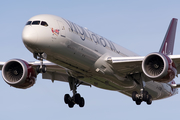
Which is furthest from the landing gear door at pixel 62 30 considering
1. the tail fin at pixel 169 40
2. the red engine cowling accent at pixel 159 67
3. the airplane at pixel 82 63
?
the tail fin at pixel 169 40

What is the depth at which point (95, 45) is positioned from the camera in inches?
1226

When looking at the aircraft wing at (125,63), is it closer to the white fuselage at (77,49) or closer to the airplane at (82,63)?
the airplane at (82,63)

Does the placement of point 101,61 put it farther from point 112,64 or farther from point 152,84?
point 152,84

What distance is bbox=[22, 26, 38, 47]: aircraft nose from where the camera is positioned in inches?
1057

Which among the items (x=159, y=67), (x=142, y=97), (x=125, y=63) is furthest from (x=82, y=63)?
(x=142, y=97)

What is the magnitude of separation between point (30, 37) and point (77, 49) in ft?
13.3

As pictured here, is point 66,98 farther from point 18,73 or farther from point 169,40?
point 169,40

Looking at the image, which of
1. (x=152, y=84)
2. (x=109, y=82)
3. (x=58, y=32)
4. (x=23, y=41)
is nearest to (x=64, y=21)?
(x=58, y=32)

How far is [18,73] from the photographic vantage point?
3466 centimetres

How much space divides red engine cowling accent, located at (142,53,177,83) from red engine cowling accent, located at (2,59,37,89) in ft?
33.5

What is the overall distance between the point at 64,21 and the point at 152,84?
1287 cm

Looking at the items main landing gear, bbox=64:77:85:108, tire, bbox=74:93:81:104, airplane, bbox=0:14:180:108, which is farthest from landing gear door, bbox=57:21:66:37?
tire, bbox=74:93:81:104

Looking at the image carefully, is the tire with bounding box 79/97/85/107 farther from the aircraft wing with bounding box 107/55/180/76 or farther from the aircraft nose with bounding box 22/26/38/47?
the aircraft nose with bounding box 22/26/38/47

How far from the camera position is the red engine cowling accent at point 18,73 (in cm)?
3406
